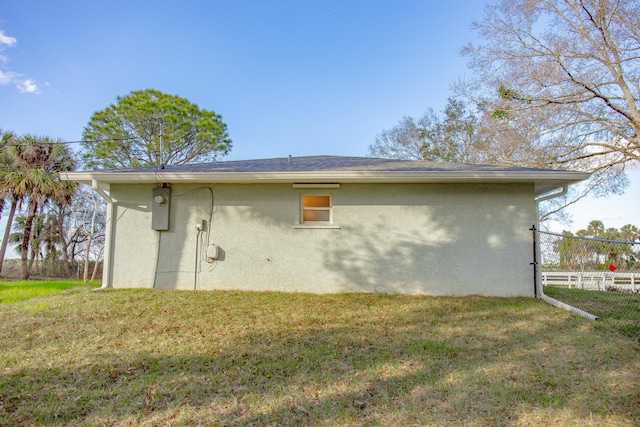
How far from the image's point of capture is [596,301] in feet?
21.4

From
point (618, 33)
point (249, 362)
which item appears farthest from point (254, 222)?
point (618, 33)

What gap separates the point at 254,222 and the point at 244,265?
932 mm

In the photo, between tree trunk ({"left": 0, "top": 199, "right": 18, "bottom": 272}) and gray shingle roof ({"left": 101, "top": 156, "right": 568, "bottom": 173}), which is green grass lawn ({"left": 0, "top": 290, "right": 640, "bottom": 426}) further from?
tree trunk ({"left": 0, "top": 199, "right": 18, "bottom": 272})

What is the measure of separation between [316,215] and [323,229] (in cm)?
37

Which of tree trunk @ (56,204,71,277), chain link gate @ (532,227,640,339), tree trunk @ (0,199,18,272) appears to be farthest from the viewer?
tree trunk @ (56,204,71,277)

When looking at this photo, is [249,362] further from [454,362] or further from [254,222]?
[254,222]

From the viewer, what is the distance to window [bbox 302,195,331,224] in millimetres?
7508

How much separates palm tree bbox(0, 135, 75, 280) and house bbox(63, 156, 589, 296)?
10709 mm

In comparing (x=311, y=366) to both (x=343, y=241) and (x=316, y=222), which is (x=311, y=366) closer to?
(x=343, y=241)

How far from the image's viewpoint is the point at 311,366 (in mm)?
3695

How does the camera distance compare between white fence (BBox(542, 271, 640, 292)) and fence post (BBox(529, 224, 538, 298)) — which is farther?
fence post (BBox(529, 224, 538, 298))

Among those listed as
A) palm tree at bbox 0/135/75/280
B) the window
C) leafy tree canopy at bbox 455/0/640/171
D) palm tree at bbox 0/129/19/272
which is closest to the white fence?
the window

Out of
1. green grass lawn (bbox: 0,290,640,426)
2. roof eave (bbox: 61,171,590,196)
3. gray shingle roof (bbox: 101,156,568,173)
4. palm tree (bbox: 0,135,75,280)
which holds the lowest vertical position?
green grass lawn (bbox: 0,290,640,426)

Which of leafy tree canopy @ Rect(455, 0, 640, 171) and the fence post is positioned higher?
leafy tree canopy @ Rect(455, 0, 640, 171)
